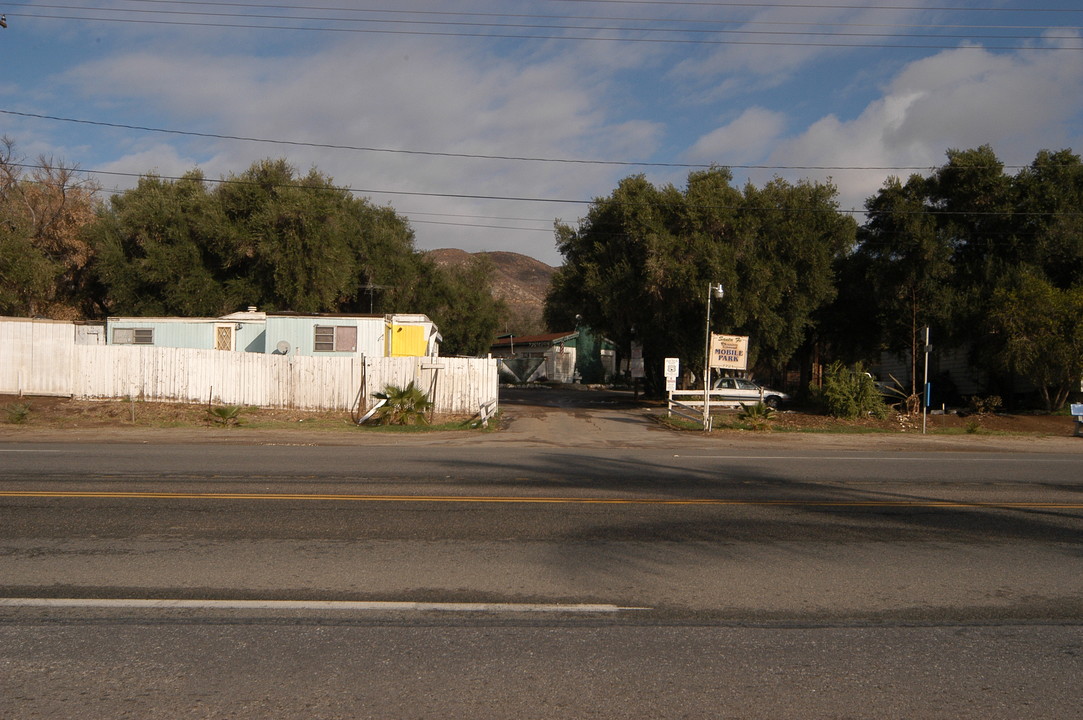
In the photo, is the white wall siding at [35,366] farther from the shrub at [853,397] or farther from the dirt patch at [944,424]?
the shrub at [853,397]

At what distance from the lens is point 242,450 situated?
16.2 metres

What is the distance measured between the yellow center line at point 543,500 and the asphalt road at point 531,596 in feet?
0.24

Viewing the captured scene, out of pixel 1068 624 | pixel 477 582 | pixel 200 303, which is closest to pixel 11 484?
pixel 477 582

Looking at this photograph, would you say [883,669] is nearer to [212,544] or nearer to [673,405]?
[212,544]

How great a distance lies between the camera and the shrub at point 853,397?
26.0 metres

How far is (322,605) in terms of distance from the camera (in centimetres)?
604

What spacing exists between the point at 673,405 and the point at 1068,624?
21406 millimetres

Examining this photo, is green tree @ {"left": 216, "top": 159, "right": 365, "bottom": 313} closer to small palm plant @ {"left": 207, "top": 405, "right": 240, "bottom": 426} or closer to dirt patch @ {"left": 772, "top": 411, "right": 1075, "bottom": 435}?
small palm plant @ {"left": 207, "top": 405, "right": 240, "bottom": 426}

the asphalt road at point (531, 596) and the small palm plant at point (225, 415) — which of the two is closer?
the asphalt road at point (531, 596)

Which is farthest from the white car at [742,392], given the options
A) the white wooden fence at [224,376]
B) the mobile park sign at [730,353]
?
the white wooden fence at [224,376]

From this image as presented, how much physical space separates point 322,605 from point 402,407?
17.8 m

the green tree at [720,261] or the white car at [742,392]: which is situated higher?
the green tree at [720,261]

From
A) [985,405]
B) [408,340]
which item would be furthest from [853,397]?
[408,340]

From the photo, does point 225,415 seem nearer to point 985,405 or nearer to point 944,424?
point 944,424
